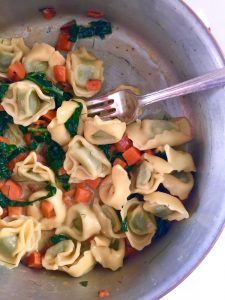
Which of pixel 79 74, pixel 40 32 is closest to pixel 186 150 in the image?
pixel 79 74

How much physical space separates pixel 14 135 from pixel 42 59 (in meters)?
0.30

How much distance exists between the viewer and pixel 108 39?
2201 mm

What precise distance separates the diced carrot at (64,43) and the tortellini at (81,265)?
0.77 metres

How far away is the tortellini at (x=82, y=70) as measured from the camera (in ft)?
6.89

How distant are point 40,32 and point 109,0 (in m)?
0.33

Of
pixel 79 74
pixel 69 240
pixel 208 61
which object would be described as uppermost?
pixel 208 61

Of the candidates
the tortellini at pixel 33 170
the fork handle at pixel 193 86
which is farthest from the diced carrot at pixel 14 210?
the fork handle at pixel 193 86

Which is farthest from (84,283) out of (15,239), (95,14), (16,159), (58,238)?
(95,14)

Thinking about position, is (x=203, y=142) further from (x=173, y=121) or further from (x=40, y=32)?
(x=40, y=32)

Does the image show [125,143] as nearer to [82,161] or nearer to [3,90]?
[82,161]

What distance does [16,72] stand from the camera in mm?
2084

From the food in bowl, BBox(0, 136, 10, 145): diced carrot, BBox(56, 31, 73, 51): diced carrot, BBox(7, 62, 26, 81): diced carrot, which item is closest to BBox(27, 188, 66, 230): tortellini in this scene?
the food in bowl

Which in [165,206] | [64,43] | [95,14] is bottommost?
[165,206]

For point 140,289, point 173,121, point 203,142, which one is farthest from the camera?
point 173,121
